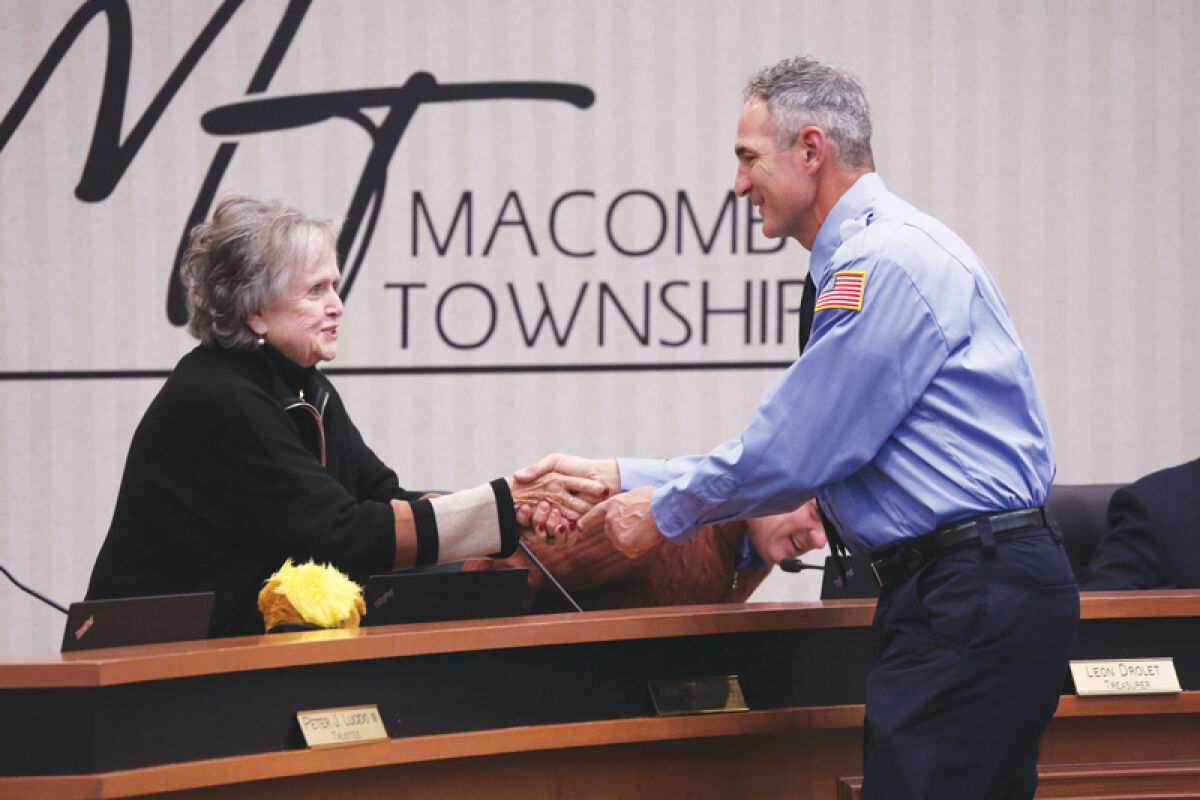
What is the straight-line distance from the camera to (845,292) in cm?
167

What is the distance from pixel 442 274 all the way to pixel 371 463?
1630mm

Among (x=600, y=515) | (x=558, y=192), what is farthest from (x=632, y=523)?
(x=558, y=192)

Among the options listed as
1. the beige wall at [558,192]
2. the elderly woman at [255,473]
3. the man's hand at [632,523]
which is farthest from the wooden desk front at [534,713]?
the beige wall at [558,192]

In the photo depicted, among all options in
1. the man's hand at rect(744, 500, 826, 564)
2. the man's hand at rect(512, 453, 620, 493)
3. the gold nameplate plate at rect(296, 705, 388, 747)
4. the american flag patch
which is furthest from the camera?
the man's hand at rect(512, 453, 620, 493)

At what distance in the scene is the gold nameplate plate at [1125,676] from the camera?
1.92m

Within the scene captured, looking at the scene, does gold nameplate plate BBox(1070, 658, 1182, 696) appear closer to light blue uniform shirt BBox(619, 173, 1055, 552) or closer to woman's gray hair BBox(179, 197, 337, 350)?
light blue uniform shirt BBox(619, 173, 1055, 552)

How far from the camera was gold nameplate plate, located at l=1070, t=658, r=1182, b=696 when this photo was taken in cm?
192

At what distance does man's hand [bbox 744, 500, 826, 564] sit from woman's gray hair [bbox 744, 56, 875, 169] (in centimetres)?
60

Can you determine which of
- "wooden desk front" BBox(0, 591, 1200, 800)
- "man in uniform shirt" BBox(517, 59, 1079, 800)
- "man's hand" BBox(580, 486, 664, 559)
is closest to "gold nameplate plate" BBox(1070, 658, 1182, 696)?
"wooden desk front" BBox(0, 591, 1200, 800)

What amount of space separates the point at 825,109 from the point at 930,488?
2.11 ft

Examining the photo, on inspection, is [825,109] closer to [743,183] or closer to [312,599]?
[743,183]

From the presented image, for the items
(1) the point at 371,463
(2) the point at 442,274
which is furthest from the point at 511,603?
(2) the point at 442,274

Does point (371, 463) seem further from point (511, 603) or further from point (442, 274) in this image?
point (442, 274)

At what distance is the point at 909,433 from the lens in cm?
165
